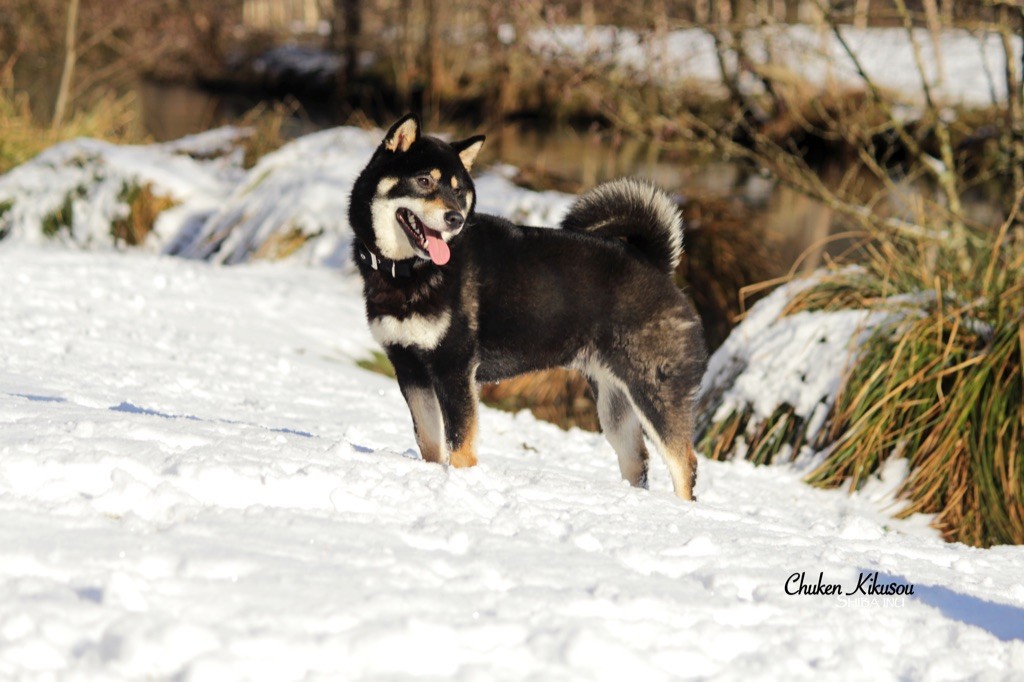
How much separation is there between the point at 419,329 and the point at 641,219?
3.49 ft

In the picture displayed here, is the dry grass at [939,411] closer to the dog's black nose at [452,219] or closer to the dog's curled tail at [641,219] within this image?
the dog's curled tail at [641,219]

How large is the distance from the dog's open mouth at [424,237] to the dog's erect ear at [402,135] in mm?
258

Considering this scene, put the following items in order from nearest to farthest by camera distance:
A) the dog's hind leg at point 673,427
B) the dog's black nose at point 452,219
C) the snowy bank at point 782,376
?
the dog's black nose at point 452,219 → the dog's hind leg at point 673,427 → the snowy bank at point 782,376

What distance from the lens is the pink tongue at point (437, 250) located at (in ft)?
13.5

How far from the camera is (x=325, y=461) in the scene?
3553 millimetres

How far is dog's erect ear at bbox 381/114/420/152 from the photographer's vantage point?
4.22 meters

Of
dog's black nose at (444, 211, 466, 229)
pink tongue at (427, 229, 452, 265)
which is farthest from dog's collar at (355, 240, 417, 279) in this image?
dog's black nose at (444, 211, 466, 229)

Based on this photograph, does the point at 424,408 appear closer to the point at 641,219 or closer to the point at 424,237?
the point at 424,237

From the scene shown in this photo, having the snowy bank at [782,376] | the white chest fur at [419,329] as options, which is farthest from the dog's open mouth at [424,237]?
the snowy bank at [782,376]

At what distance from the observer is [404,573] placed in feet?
8.77

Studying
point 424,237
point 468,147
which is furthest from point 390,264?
point 468,147

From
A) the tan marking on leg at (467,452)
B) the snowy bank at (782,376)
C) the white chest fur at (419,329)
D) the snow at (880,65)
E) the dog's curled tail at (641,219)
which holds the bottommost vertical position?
the snowy bank at (782,376)

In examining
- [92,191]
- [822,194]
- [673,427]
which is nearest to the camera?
[673,427]

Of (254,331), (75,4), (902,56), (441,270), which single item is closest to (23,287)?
(254,331)
